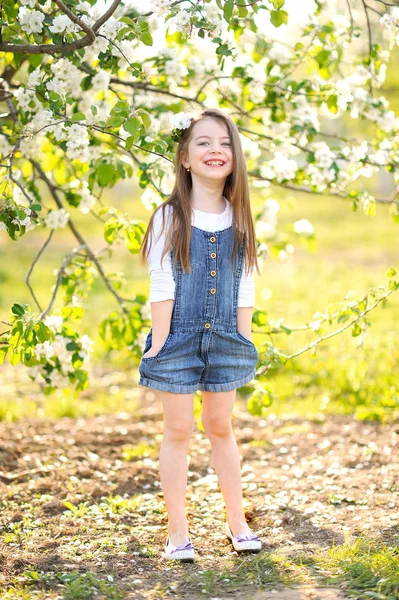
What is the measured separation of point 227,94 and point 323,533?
213 cm

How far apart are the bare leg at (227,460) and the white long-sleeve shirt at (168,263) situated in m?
0.38

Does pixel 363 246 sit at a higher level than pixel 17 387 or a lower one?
higher

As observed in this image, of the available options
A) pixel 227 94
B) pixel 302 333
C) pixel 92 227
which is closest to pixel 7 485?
pixel 227 94

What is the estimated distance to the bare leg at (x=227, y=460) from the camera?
9.27 feet

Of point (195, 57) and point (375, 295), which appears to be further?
point (195, 57)

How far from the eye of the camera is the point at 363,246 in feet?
42.9

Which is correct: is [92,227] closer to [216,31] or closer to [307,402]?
[307,402]

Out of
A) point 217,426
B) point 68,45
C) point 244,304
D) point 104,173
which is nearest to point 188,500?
point 217,426

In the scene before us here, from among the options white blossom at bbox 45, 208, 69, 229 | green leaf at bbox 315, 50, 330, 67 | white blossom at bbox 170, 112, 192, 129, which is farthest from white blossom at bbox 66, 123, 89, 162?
green leaf at bbox 315, 50, 330, 67

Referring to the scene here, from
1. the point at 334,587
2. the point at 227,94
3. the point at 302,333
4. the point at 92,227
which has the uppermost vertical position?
the point at 92,227

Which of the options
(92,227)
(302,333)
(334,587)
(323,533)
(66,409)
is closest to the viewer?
(334,587)

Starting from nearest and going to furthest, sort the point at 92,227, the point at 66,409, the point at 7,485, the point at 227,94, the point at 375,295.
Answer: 1. the point at 375,295
2. the point at 7,485
3. the point at 227,94
4. the point at 66,409
5. the point at 92,227

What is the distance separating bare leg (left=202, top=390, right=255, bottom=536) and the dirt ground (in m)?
0.12

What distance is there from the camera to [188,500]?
345 cm
